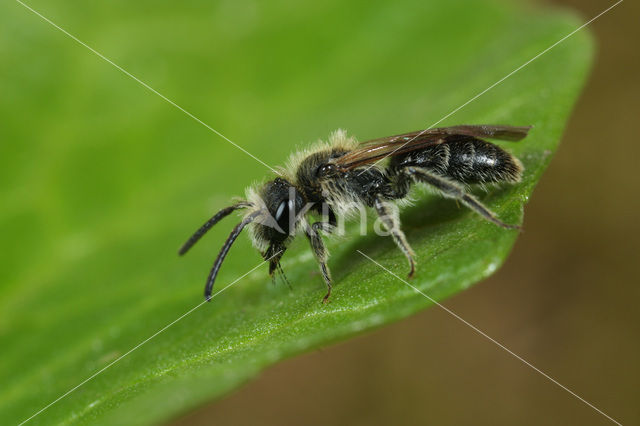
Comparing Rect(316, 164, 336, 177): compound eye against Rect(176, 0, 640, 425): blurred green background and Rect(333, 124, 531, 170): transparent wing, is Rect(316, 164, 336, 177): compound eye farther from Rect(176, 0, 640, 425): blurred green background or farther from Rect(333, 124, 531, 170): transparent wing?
Rect(176, 0, 640, 425): blurred green background

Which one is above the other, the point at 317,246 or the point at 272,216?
the point at 272,216

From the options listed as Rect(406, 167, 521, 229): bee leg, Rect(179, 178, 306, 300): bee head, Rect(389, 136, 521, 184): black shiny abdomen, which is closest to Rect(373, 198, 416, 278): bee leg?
Rect(406, 167, 521, 229): bee leg

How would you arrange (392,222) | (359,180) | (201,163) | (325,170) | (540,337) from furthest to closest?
(540,337)
(201,163)
(359,180)
(325,170)
(392,222)

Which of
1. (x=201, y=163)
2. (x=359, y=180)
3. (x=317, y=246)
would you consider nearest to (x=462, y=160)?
(x=359, y=180)

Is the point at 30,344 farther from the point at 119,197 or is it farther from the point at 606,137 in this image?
the point at 606,137

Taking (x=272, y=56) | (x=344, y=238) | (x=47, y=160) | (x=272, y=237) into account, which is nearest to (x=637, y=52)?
(x=272, y=56)

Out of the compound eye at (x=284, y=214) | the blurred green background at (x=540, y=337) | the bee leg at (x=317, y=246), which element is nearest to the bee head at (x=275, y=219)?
the compound eye at (x=284, y=214)

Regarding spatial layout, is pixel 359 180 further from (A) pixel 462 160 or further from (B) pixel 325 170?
(A) pixel 462 160

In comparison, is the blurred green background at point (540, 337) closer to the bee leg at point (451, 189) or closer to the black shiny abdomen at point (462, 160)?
the black shiny abdomen at point (462, 160)
